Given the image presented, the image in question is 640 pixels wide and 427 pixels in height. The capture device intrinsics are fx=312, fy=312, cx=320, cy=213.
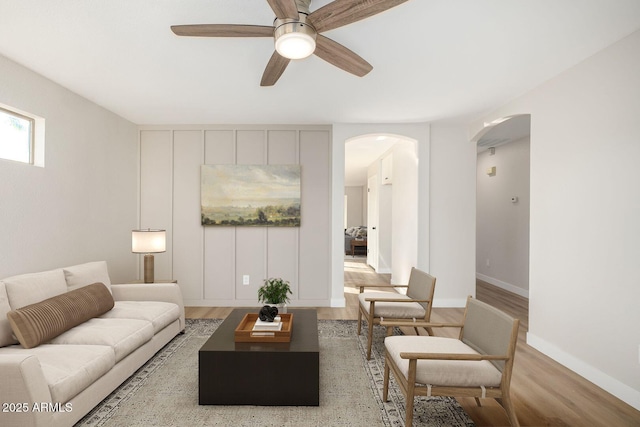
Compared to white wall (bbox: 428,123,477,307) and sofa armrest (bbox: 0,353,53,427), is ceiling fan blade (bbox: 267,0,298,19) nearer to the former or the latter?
sofa armrest (bbox: 0,353,53,427)

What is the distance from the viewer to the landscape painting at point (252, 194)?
179 inches

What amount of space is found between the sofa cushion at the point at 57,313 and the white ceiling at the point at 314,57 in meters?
2.00

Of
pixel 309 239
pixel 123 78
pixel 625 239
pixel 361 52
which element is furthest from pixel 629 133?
pixel 123 78

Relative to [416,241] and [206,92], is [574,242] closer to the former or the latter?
[416,241]

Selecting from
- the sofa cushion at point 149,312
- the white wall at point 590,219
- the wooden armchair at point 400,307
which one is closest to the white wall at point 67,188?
the sofa cushion at point 149,312

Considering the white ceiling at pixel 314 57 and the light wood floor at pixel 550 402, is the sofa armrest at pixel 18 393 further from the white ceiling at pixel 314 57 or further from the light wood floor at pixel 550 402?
the light wood floor at pixel 550 402

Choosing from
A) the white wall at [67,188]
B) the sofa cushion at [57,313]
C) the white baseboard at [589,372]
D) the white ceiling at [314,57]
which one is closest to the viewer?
the white ceiling at [314,57]

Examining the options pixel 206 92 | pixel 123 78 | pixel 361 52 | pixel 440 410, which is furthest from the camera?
pixel 206 92

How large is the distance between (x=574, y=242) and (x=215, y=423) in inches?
127

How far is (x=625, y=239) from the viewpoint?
2332mm

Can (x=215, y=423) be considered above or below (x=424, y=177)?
below

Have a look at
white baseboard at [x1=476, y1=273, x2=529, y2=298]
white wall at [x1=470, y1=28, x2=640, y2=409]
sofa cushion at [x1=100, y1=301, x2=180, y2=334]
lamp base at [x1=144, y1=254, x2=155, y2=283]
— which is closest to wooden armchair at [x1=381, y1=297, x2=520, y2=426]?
white wall at [x1=470, y1=28, x2=640, y2=409]

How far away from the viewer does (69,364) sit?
197 centimetres

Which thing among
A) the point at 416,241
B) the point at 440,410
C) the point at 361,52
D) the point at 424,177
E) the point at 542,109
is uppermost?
the point at 361,52
